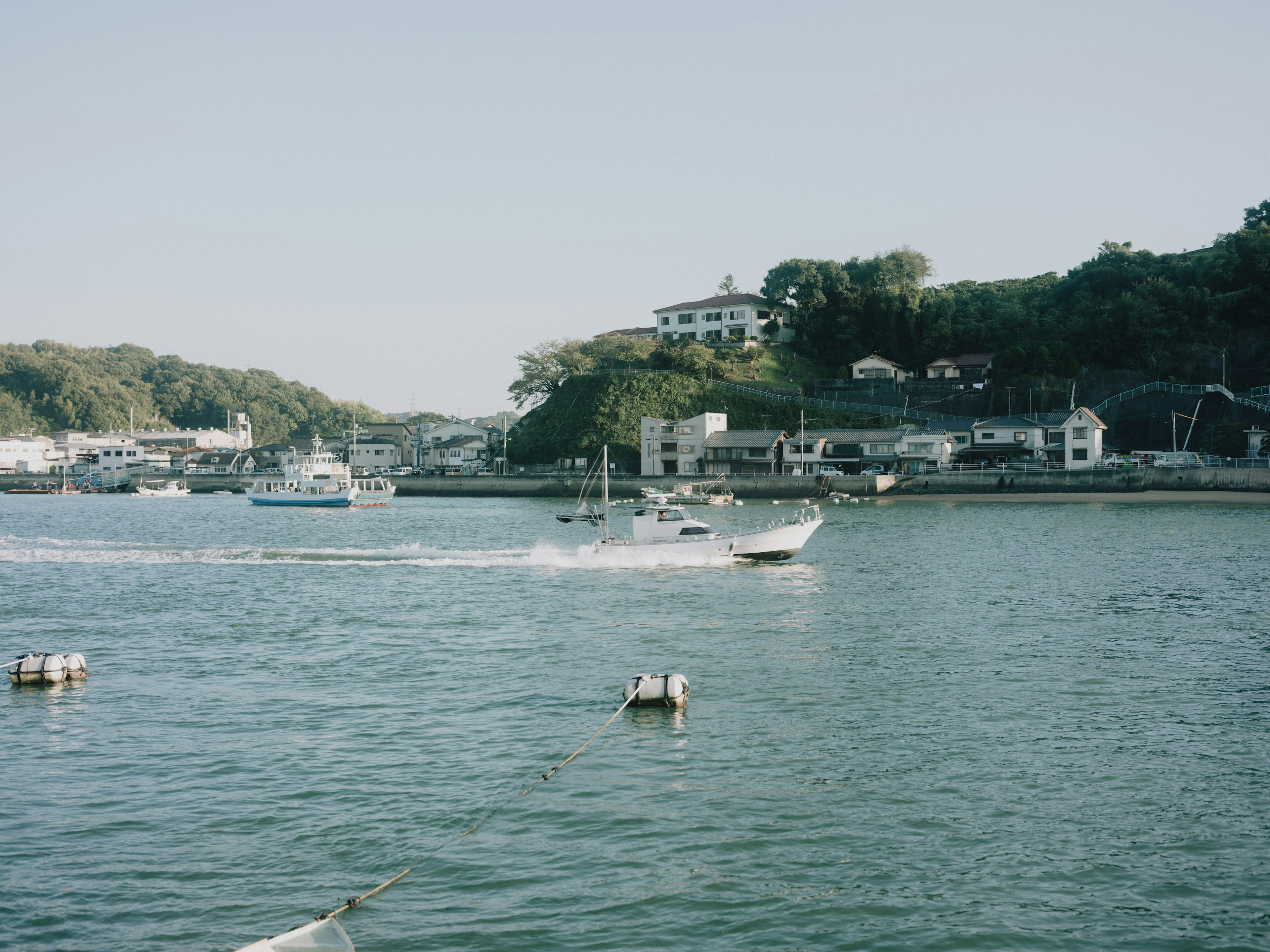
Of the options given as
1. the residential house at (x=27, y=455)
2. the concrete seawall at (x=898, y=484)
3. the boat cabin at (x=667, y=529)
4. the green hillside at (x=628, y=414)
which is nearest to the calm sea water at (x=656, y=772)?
the boat cabin at (x=667, y=529)

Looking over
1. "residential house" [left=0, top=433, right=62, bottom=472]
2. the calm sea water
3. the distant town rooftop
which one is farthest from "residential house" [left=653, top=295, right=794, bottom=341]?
"residential house" [left=0, top=433, right=62, bottom=472]

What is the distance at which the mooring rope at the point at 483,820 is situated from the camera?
31.5ft

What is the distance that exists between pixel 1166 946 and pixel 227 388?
208 metres

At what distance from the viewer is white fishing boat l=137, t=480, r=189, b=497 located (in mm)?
109562

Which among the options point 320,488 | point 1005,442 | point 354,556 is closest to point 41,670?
point 354,556

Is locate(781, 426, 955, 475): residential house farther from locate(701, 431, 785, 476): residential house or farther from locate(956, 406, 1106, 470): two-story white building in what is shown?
locate(956, 406, 1106, 470): two-story white building

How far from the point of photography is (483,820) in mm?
11828

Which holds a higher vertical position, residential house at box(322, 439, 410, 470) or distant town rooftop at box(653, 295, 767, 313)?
distant town rooftop at box(653, 295, 767, 313)

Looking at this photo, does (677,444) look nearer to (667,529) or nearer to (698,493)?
(698,493)

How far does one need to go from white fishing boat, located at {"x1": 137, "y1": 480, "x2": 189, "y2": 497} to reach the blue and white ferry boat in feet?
45.9

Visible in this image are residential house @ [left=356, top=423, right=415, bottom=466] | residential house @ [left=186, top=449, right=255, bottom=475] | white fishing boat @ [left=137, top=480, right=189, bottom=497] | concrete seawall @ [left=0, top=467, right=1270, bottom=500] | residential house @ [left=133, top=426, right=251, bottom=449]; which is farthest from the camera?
residential house @ [left=133, top=426, right=251, bottom=449]

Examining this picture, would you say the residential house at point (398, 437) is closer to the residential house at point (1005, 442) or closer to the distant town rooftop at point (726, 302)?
the distant town rooftop at point (726, 302)

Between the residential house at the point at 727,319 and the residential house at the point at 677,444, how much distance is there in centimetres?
2129

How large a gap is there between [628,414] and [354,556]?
207 ft
